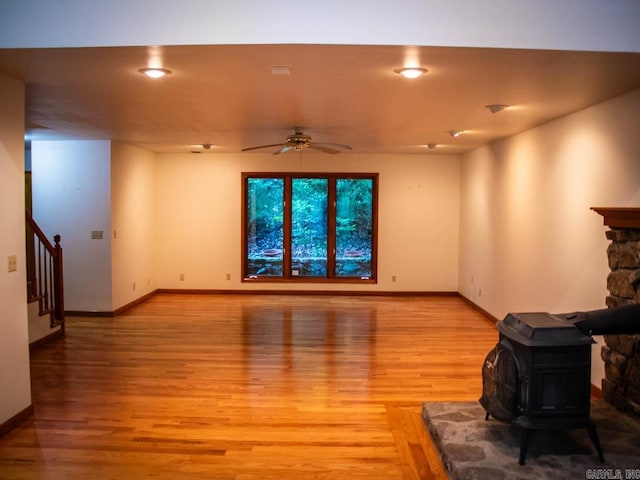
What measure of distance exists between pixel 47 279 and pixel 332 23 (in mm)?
5431

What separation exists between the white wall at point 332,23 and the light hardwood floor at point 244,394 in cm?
245

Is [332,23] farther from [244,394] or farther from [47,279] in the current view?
[47,279]

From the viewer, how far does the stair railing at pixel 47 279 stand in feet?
20.1

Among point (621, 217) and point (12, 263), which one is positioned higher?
point (621, 217)

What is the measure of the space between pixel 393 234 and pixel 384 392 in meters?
5.02

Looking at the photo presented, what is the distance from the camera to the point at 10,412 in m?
3.75

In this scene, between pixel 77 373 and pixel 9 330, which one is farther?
pixel 77 373

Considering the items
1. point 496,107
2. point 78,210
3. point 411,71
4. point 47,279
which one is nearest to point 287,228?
point 78,210

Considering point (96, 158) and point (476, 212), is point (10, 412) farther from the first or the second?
point (476, 212)

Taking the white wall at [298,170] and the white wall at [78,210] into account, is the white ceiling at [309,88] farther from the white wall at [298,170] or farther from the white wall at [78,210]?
the white wall at [298,170]

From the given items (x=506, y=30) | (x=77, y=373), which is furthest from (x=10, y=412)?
(x=506, y=30)

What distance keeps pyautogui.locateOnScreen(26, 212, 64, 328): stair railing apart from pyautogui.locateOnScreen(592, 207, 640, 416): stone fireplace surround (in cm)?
563

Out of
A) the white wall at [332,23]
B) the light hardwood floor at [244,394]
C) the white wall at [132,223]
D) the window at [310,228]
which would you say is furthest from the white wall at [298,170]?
the white wall at [332,23]

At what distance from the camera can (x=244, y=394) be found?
4484mm
